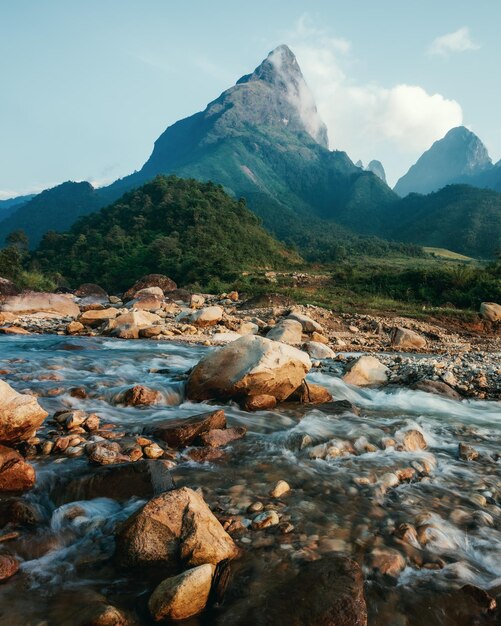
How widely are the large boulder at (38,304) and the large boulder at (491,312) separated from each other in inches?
681

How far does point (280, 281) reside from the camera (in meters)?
27.9

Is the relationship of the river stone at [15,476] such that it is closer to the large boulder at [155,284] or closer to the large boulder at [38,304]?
the large boulder at [38,304]

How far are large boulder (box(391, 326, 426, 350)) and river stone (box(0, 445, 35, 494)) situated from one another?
482 inches

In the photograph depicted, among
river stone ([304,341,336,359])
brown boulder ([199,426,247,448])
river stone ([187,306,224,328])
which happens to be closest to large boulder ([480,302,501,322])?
river stone ([304,341,336,359])

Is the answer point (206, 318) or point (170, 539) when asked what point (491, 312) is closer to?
point (206, 318)

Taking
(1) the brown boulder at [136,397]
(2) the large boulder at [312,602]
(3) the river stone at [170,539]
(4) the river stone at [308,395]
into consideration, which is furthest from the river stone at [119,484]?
(4) the river stone at [308,395]

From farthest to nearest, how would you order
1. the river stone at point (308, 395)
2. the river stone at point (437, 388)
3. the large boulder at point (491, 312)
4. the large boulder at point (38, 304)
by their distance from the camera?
the large boulder at point (491, 312), the large boulder at point (38, 304), the river stone at point (437, 388), the river stone at point (308, 395)

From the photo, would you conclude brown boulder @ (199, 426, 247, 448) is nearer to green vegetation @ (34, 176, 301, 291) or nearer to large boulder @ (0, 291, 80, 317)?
large boulder @ (0, 291, 80, 317)

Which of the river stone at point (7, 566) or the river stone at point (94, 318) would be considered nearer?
the river stone at point (7, 566)

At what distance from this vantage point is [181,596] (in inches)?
98.6

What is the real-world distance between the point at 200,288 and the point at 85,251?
Answer: 2017cm

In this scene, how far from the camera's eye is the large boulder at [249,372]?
678cm

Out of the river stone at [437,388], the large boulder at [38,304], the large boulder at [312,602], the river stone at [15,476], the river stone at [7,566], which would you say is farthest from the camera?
the large boulder at [38,304]

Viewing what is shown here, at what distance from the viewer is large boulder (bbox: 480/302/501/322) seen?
18.0 metres
